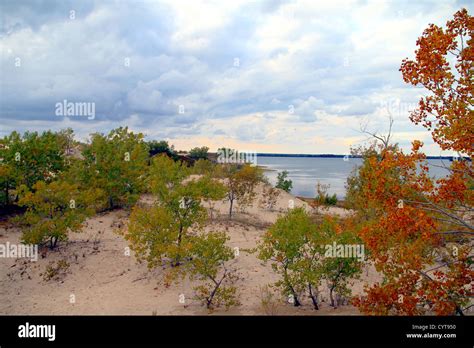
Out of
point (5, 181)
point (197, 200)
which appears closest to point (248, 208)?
point (197, 200)

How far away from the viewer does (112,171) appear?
27.0 meters

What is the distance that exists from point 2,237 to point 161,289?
10.4 metres

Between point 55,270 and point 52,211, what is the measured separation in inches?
135

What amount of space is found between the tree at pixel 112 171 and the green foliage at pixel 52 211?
5.08 meters

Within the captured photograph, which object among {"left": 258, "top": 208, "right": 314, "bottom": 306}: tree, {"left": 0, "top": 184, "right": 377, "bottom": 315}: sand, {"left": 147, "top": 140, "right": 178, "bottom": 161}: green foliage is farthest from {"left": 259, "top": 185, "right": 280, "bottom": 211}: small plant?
{"left": 147, "top": 140, "right": 178, "bottom": 161}: green foliage

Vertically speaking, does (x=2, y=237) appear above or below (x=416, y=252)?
below

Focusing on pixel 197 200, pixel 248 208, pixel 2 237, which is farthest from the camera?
pixel 248 208

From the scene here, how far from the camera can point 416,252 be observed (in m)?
8.95

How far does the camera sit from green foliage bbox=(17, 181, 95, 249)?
19.4 m

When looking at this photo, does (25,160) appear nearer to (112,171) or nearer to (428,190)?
(112,171)

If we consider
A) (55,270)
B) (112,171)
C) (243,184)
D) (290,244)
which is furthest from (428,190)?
(112,171)

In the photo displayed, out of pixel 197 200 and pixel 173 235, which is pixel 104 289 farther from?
pixel 197 200

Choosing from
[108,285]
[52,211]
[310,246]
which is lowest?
[108,285]

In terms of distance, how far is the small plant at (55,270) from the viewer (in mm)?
18023
